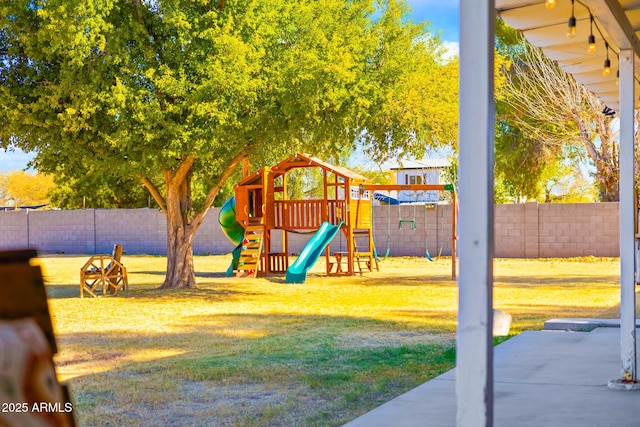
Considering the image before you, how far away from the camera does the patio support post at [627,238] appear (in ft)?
17.2

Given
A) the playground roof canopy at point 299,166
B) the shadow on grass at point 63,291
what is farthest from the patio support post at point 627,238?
the playground roof canopy at point 299,166

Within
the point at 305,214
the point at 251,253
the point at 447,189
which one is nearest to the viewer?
the point at 447,189

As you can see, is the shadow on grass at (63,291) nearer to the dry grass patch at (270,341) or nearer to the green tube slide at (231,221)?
the dry grass patch at (270,341)

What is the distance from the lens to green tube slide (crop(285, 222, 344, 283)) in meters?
17.5

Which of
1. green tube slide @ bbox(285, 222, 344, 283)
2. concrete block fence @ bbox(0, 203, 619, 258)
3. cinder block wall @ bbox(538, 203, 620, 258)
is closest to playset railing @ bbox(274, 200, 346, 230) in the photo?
green tube slide @ bbox(285, 222, 344, 283)

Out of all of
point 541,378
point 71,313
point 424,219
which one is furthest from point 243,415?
point 424,219

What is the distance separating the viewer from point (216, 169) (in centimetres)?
1689

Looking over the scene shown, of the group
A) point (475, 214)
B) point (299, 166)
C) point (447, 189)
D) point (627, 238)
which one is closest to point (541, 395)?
point (627, 238)

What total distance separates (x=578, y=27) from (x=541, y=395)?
2.43 m

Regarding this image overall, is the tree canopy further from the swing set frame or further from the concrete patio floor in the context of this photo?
the concrete patio floor

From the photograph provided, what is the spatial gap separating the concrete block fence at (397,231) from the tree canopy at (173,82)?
7251mm

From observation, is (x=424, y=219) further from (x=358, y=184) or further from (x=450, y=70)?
(x=450, y=70)

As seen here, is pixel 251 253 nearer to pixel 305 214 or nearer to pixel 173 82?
pixel 305 214

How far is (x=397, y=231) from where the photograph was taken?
26.1 m
